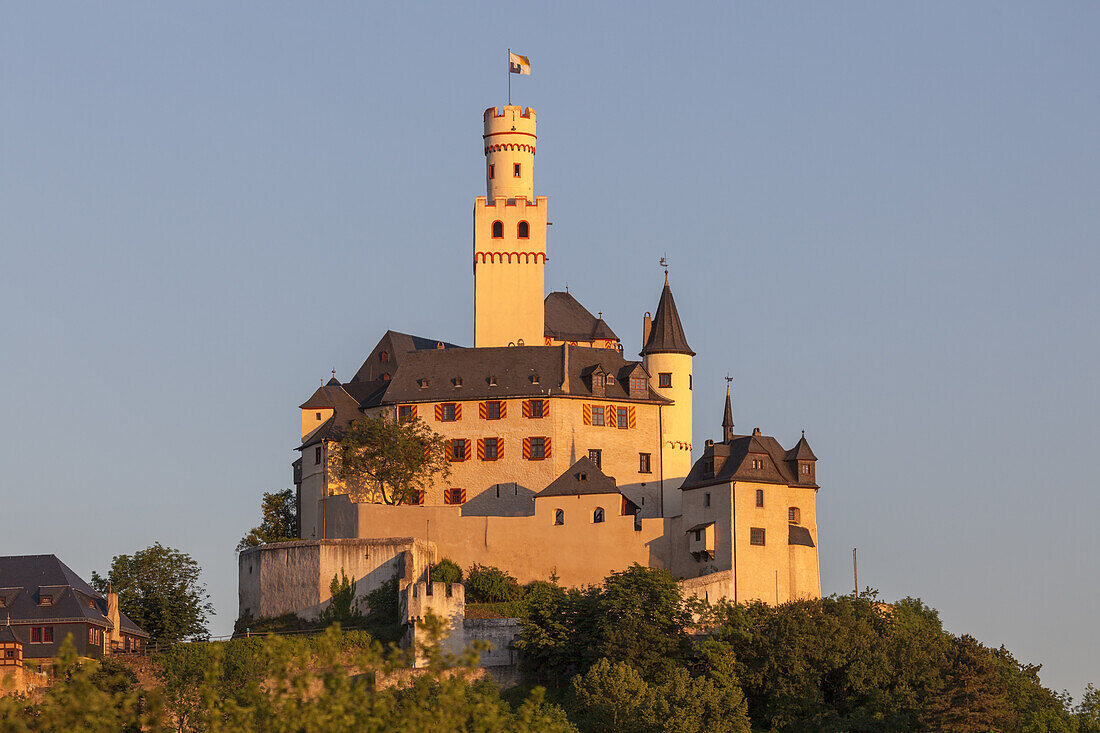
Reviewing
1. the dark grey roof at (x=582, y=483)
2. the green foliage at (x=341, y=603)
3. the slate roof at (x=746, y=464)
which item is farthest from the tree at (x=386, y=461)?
the slate roof at (x=746, y=464)

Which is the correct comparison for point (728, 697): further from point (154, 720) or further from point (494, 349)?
point (154, 720)

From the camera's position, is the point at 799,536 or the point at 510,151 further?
the point at 510,151

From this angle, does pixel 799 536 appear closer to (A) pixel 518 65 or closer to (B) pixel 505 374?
(B) pixel 505 374

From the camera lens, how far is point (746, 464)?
76938 mm

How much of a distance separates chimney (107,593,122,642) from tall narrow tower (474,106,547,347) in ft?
79.9

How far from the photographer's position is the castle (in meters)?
77.1

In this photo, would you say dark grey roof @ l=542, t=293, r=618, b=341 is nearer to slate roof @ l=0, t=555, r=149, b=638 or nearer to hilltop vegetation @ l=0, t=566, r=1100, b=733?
hilltop vegetation @ l=0, t=566, r=1100, b=733

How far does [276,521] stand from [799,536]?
25612 millimetres

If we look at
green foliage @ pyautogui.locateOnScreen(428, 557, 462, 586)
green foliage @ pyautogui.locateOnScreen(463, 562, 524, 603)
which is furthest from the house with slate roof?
green foliage @ pyautogui.locateOnScreen(463, 562, 524, 603)

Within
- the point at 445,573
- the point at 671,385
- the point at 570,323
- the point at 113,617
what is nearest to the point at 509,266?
the point at 570,323

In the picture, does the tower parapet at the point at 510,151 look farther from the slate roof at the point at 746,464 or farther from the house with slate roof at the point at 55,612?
the house with slate roof at the point at 55,612

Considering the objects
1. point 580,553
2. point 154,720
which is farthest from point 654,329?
point 154,720

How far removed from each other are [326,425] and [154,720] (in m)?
51.8

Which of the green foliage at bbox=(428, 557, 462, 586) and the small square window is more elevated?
the small square window
